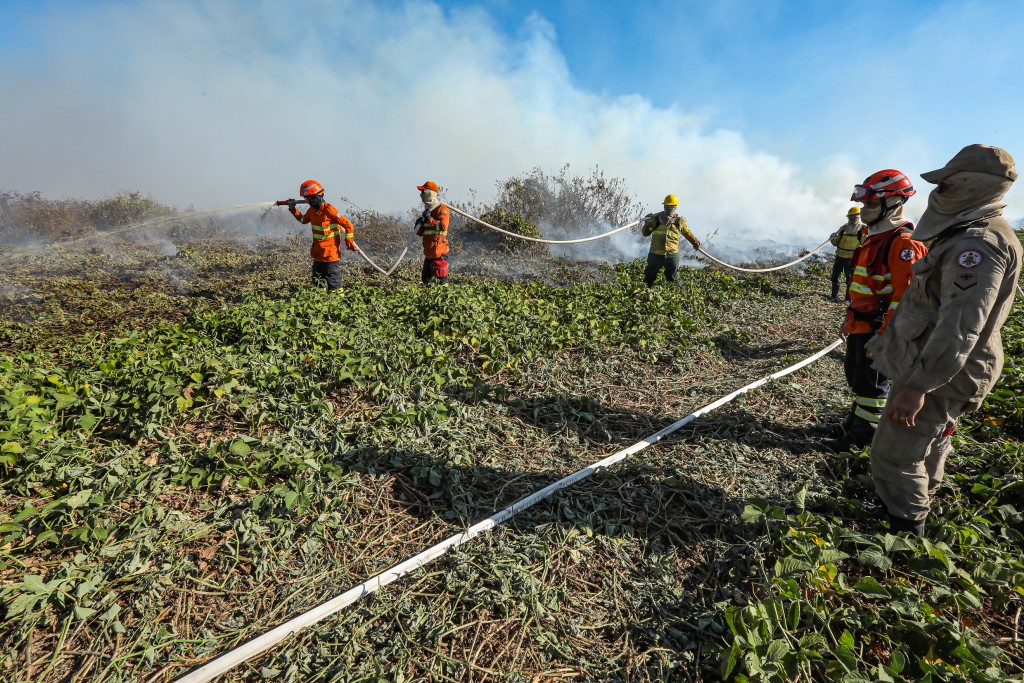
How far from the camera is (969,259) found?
212cm

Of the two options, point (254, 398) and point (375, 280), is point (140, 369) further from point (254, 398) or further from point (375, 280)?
point (375, 280)

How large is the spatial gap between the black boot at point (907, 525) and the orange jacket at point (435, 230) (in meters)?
6.42

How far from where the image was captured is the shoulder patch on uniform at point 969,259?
2094 millimetres

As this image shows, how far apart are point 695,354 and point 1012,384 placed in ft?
9.44

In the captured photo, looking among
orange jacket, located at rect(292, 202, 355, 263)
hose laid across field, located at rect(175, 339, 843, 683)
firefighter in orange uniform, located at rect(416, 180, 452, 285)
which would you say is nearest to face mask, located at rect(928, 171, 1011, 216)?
hose laid across field, located at rect(175, 339, 843, 683)

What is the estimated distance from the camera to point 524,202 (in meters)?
15.5

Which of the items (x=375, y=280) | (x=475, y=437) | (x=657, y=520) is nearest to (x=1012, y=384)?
(x=657, y=520)

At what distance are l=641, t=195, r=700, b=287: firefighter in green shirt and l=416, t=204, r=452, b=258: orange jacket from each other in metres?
3.77

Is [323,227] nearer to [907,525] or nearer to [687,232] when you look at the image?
[687,232]

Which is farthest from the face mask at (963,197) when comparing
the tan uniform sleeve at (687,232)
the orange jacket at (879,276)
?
the tan uniform sleeve at (687,232)

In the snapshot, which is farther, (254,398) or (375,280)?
(375,280)

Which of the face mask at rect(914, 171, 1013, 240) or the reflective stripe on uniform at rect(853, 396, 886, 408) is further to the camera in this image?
Result: the reflective stripe on uniform at rect(853, 396, 886, 408)

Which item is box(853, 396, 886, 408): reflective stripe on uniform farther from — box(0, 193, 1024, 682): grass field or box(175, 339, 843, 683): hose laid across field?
box(175, 339, 843, 683): hose laid across field

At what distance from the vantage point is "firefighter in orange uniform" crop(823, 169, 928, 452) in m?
3.22
